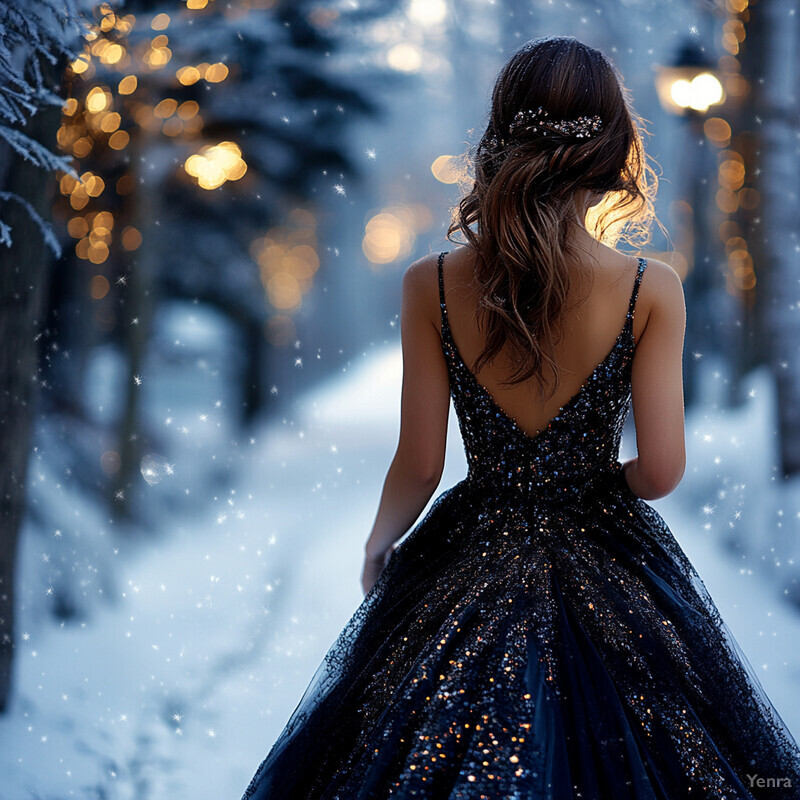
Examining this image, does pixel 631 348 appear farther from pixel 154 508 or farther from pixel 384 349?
pixel 154 508

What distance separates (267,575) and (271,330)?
2.33ft

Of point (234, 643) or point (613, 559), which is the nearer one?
point (613, 559)

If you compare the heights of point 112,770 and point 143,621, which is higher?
point 143,621

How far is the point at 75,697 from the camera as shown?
2104mm

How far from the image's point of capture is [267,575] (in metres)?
2.20

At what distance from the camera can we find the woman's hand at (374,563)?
1.30m

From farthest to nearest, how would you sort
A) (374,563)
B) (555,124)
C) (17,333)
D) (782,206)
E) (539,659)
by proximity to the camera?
(782,206), (17,333), (374,563), (555,124), (539,659)

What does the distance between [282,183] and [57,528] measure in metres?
1.16

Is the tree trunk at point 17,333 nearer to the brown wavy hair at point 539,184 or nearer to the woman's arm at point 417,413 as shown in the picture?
the woman's arm at point 417,413

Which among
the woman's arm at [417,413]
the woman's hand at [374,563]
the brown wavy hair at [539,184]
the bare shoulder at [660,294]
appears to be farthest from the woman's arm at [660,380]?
the woman's hand at [374,563]

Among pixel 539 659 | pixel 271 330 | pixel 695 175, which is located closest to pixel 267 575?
pixel 271 330

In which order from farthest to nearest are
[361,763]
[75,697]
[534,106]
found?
[75,697]
[534,106]
[361,763]

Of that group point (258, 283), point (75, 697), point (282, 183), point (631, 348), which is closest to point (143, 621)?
point (75, 697)

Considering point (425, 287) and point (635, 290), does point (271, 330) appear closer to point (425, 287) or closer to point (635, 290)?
point (425, 287)
